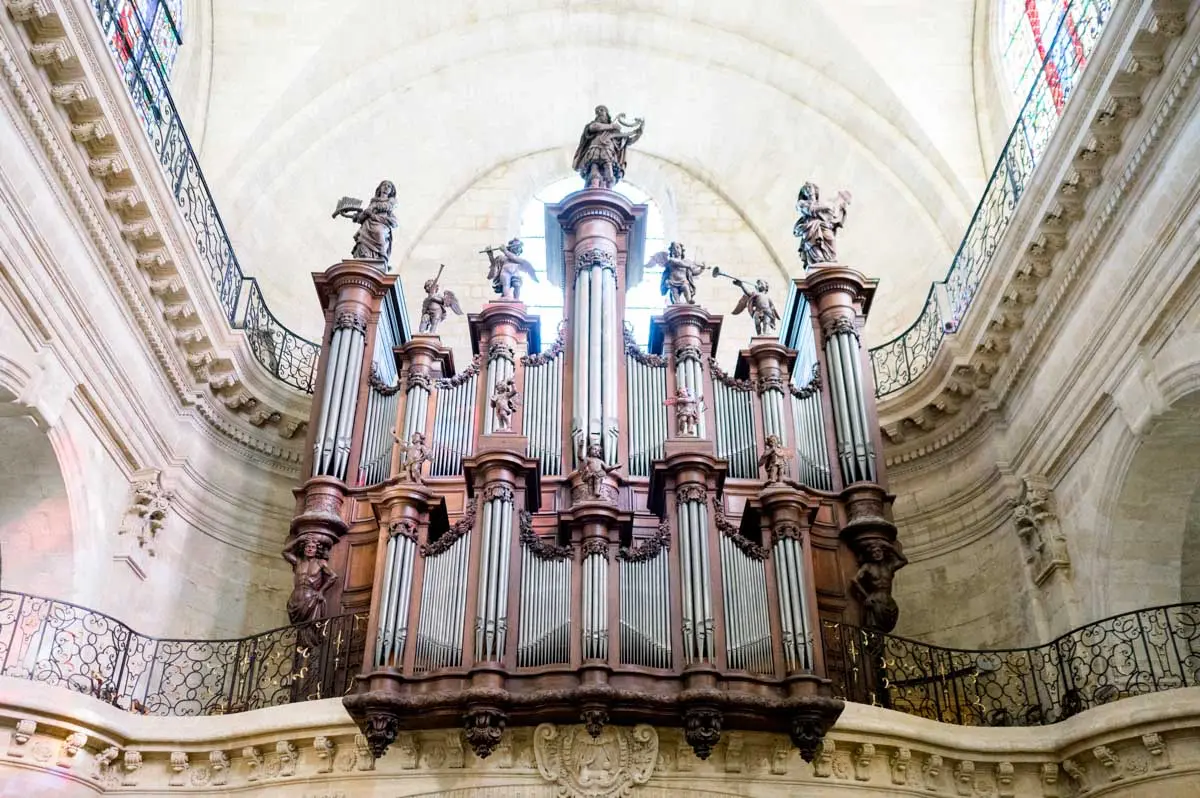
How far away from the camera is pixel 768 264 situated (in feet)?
52.6

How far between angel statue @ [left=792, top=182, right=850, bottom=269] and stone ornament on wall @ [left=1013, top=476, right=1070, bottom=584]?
10.5 feet

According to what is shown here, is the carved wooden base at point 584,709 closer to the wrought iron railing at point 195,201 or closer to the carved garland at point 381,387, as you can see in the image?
the carved garland at point 381,387

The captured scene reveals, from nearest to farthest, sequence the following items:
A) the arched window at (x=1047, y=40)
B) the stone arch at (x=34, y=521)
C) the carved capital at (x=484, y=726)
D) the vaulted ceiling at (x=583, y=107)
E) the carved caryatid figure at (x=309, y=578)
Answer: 1. the carved capital at (x=484, y=726)
2. the stone arch at (x=34, y=521)
3. the carved caryatid figure at (x=309, y=578)
4. the arched window at (x=1047, y=40)
5. the vaulted ceiling at (x=583, y=107)

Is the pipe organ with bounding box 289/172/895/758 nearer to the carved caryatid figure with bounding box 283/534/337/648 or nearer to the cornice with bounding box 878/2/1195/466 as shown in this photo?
the carved caryatid figure with bounding box 283/534/337/648

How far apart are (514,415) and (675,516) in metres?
2.10

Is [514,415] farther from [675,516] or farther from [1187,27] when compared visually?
[1187,27]

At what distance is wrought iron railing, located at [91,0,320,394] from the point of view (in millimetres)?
10352

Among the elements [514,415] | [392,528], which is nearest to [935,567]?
[514,415]

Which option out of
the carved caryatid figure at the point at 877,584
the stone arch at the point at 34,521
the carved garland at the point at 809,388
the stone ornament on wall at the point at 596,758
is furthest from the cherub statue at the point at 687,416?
the stone arch at the point at 34,521

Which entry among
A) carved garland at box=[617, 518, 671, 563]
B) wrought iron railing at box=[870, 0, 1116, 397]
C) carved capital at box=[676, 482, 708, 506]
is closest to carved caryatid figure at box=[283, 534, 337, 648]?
carved garland at box=[617, 518, 671, 563]

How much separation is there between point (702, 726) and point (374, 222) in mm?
6727

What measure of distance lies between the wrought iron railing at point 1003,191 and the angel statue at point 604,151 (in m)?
3.59

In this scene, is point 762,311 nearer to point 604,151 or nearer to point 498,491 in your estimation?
point 604,151

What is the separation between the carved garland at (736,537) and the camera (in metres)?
9.07
